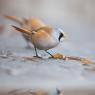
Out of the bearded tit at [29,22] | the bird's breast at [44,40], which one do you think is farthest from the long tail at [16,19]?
the bird's breast at [44,40]

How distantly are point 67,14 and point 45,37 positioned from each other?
0.66ft

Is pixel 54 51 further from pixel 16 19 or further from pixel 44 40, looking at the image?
pixel 16 19

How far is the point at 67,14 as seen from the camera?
1527mm

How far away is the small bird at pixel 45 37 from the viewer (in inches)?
56.0

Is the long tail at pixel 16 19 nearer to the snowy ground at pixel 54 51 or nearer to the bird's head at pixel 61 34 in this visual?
the snowy ground at pixel 54 51

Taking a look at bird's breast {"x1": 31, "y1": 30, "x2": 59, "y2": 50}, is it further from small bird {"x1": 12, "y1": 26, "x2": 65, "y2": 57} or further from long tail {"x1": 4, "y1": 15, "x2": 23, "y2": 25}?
long tail {"x1": 4, "y1": 15, "x2": 23, "y2": 25}

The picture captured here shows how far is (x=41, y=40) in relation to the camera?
4.68 feet

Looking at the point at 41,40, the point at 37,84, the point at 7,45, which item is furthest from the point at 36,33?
the point at 37,84

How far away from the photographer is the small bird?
1.42 m

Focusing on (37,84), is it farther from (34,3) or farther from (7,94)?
(34,3)

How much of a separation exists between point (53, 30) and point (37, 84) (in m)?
0.30

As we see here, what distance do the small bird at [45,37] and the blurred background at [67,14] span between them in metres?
0.04

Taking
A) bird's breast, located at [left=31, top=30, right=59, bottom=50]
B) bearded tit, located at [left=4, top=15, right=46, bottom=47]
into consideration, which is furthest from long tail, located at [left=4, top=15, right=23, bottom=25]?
bird's breast, located at [left=31, top=30, right=59, bottom=50]

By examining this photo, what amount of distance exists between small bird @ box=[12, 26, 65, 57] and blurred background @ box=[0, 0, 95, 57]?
0.04 meters
